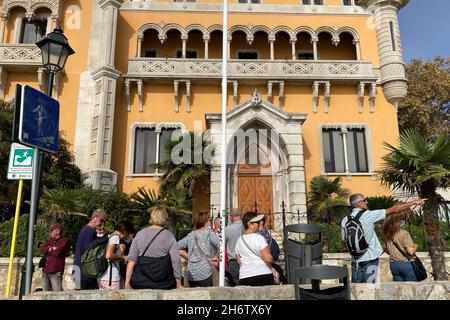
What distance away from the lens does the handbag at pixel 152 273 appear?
179 inches

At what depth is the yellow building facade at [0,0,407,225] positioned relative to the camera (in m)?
16.1

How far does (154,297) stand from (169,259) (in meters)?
0.75

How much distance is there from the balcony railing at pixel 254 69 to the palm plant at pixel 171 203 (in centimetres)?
722

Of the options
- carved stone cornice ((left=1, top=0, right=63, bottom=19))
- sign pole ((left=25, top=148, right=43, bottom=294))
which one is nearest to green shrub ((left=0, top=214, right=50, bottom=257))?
sign pole ((left=25, top=148, right=43, bottom=294))

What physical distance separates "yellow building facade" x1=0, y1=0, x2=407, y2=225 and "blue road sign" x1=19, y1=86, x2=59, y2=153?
9856mm

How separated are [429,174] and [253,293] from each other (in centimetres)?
607

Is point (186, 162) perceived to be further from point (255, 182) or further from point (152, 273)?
point (152, 273)

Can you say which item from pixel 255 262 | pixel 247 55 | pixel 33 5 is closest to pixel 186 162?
pixel 247 55

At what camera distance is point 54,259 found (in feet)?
21.0

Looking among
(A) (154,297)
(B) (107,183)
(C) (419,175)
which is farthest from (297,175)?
(A) (154,297)

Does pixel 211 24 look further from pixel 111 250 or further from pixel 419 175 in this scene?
pixel 111 250

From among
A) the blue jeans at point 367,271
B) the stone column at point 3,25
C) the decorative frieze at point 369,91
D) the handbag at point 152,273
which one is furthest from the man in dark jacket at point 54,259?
the decorative frieze at point 369,91

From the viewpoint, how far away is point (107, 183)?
1526 cm

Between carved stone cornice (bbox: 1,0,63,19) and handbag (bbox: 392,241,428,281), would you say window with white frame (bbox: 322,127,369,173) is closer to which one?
handbag (bbox: 392,241,428,281)
